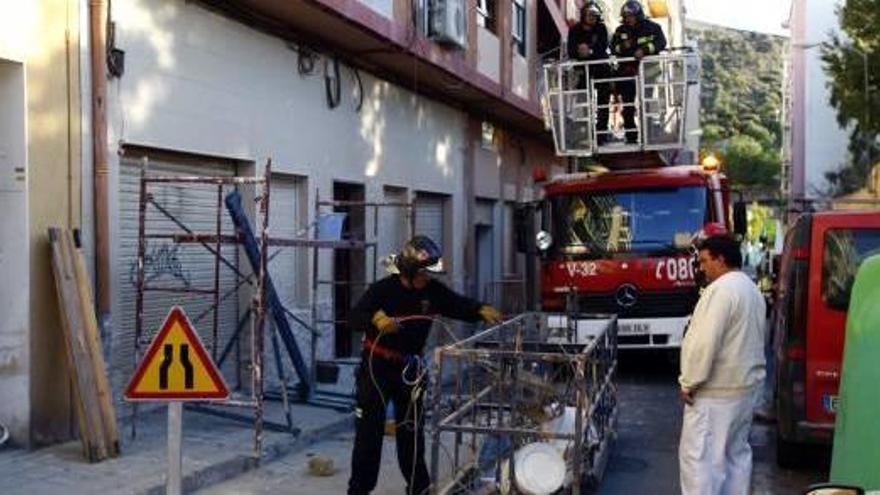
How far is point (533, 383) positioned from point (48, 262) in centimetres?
348

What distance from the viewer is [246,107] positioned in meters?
10.7

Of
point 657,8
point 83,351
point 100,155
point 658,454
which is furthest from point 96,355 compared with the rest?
point 657,8

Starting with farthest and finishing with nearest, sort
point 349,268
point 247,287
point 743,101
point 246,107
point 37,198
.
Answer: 1. point 743,101
2. point 349,268
3. point 247,287
4. point 246,107
5. point 37,198

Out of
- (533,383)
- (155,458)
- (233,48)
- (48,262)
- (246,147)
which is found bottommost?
(155,458)

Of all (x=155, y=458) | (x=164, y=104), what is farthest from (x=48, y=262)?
(x=164, y=104)

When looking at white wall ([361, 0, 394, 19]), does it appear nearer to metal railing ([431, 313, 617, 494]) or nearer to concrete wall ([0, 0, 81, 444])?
concrete wall ([0, 0, 81, 444])

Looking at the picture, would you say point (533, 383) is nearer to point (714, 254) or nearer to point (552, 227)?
point (714, 254)

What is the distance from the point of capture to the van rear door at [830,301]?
759cm

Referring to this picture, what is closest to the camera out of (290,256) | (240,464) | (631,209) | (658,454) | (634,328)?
(240,464)

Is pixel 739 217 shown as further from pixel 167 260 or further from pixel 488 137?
pixel 167 260

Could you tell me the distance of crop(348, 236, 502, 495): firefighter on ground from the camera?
649 cm

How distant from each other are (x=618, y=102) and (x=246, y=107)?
5146 millimetres

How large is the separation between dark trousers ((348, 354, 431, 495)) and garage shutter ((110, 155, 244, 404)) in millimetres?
2791

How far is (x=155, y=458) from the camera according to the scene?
7.45 meters
